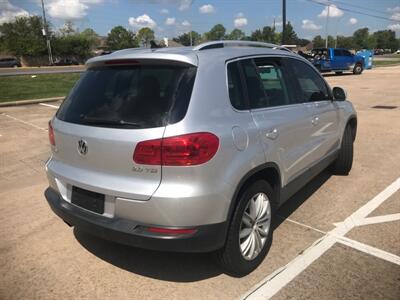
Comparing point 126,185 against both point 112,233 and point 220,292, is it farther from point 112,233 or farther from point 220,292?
point 220,292

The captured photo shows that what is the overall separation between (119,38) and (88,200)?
98.3 meters

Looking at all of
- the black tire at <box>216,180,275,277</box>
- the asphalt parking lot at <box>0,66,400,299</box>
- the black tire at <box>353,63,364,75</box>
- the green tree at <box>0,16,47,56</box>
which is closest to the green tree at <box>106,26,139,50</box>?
the green tree at <box>0,16,47,56</box>

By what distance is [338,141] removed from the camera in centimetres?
523

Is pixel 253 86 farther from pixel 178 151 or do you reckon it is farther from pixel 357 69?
pixel 357 69

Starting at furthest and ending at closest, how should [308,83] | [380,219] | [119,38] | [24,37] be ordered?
1. [119,38]
2. [24,37]
3. [308,83]
4. [380,219]

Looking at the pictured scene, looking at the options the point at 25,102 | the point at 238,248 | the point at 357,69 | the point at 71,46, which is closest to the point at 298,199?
the point at 238,248

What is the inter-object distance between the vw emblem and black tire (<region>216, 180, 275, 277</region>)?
1188mm

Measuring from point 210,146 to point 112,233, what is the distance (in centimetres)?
93

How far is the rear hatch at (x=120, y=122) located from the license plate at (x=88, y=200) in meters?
0.06

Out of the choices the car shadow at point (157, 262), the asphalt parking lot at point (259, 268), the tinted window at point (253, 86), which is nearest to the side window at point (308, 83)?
the tinted window at point (253, 86)

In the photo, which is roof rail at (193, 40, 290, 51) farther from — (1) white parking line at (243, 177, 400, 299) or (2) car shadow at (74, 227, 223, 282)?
(1) white parking line at (243, 177, 400, 299)

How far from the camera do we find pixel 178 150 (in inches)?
104

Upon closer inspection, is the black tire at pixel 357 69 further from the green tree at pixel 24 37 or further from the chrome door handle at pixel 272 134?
the green tree at pixel 24 37

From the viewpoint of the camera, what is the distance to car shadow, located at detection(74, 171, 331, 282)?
330cm
